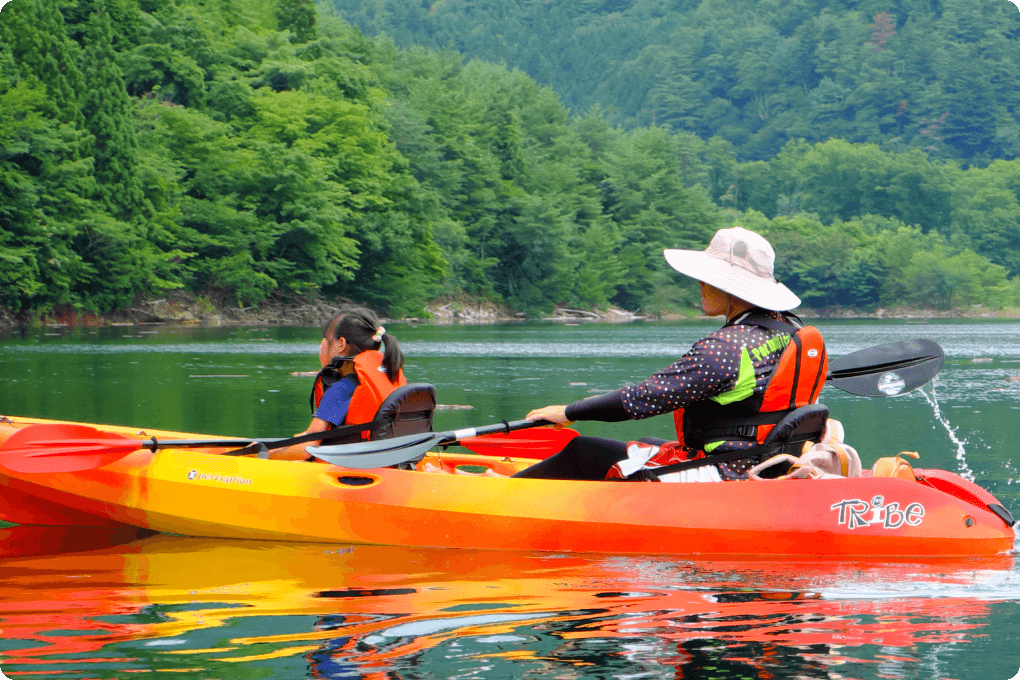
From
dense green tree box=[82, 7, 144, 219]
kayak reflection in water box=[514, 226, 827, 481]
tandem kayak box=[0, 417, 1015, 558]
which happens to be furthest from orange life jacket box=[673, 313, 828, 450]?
dense green tree box=[82, 7, 144, 219]

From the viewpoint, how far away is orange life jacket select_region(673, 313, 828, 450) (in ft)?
15.1

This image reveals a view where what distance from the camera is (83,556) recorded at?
17.1 feet

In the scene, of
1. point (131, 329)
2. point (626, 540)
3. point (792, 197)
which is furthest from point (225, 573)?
point (792, 197)

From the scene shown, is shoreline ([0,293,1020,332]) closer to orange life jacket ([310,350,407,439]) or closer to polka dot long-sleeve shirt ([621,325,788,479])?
orange life jacket ([310,350,407,439])

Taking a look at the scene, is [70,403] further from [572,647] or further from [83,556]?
[572,647]

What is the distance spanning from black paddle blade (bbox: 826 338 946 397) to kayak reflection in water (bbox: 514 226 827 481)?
51.4 inches

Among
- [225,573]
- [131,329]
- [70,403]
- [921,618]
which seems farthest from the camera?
[131,329]

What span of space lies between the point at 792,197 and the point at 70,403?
88151 millimetres

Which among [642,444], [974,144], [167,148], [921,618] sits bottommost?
[921,618]

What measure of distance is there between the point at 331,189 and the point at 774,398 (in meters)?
35.3

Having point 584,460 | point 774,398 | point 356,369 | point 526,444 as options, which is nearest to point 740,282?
point 774,398

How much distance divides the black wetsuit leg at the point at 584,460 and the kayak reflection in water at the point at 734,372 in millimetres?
438

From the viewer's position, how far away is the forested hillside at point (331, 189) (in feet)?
95.6

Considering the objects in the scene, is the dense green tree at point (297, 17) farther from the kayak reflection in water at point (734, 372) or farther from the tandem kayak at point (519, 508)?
the kayak reflection in water at point (734, 372)
